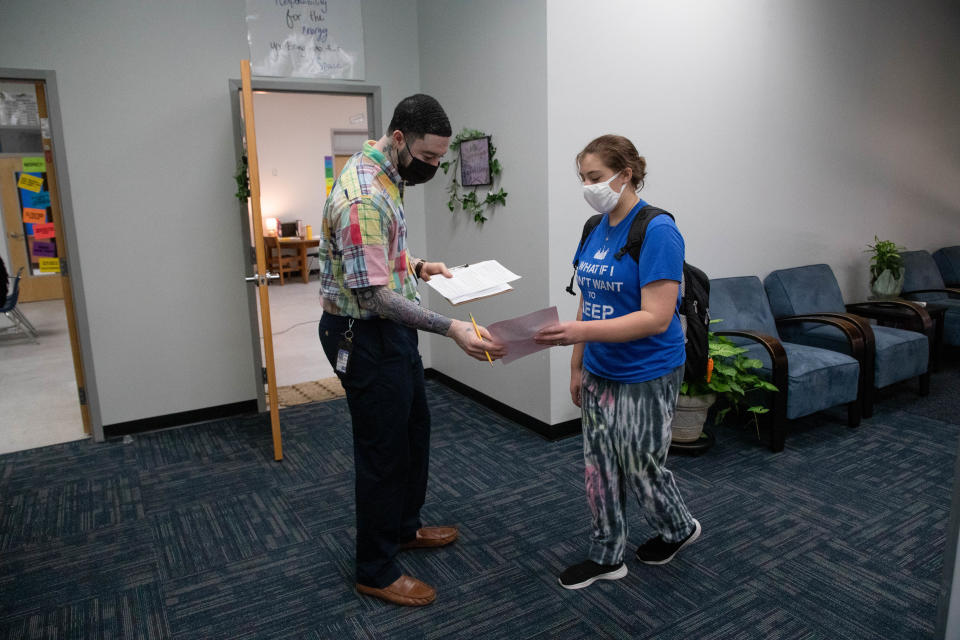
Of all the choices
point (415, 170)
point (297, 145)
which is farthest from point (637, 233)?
point (297, 145)

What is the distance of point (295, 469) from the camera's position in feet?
9.49

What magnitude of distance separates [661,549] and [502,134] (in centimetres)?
214

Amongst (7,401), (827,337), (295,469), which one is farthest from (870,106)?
(7,401)

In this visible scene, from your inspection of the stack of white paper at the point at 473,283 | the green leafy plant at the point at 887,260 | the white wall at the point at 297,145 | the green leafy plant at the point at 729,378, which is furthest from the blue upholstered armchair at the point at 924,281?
the white wall at the point at 297,145

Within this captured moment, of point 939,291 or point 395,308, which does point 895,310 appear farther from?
point 395,308

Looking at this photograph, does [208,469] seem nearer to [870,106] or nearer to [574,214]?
[574,214]

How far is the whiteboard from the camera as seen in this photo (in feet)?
11.1

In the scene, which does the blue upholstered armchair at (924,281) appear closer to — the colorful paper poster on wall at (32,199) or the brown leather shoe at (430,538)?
the brown leather shoe at (430,538)

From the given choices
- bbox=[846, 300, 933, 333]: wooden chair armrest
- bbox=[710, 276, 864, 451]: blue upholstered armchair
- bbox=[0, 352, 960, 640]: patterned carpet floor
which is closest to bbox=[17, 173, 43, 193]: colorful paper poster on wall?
bbox=[0, 352, 960, 640]: patterned carpet floor

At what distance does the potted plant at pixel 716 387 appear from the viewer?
281cm

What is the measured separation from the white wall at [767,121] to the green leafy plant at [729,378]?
2.07 feet

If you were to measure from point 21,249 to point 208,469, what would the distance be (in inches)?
257

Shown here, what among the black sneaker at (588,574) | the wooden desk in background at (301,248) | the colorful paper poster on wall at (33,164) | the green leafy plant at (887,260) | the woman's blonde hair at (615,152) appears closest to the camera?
the woman's blonde hair at (615,152)

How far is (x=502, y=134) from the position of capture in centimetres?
324
